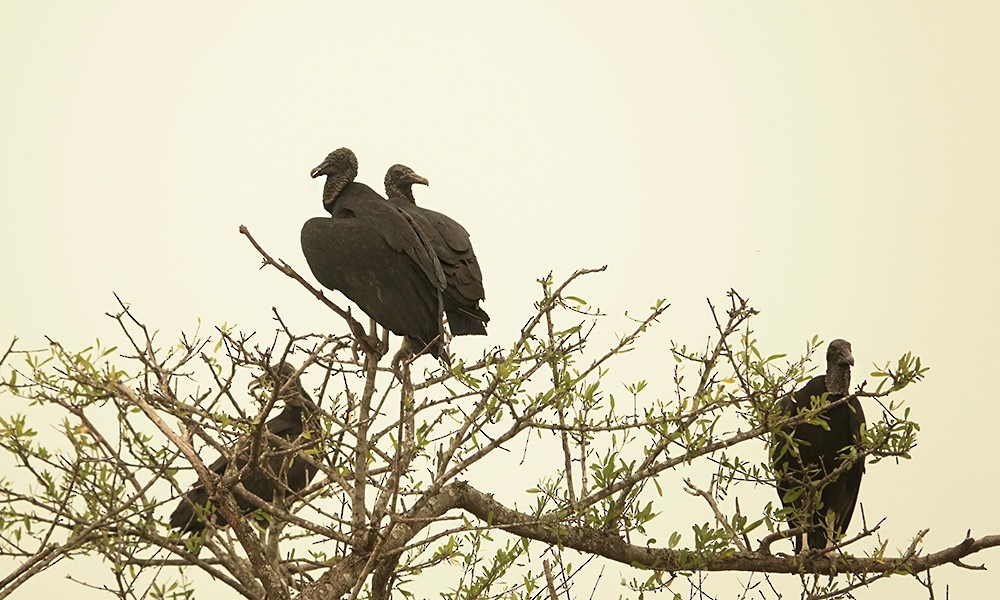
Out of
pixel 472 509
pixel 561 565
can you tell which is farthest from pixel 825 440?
pixel 472 509

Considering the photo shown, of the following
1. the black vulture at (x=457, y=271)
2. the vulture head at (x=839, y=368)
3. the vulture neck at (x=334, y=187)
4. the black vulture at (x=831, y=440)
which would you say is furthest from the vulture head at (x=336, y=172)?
the vulture head at (x=839, y=368)

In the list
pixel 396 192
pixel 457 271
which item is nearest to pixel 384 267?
pixel 457 271

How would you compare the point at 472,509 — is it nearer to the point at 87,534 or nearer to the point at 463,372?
the point at 463,372

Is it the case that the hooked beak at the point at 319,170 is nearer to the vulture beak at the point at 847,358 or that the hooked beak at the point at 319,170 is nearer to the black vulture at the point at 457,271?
the black vulture at the point at 457,271

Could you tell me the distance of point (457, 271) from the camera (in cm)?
326

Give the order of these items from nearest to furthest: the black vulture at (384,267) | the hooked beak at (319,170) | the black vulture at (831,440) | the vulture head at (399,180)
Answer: the black vulture at (384,267)
the black vulture at (831,440)
the hooked beak at (319,170)
the vulture head at (399,180)

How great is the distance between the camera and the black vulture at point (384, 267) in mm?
3020

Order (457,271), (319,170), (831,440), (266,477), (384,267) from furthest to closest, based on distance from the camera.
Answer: (266,477)
(319,170)
(831,440)
(457,271)
(384,267)

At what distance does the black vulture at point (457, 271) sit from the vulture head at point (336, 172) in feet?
0.67

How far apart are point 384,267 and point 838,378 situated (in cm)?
159

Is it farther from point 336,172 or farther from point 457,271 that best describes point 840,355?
point 336,172

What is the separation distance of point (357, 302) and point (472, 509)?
2.29 feet

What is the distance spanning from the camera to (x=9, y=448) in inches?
97.6

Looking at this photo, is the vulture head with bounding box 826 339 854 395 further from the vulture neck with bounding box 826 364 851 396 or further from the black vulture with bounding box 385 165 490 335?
the black vulture with bounding box 385 165 490 335
